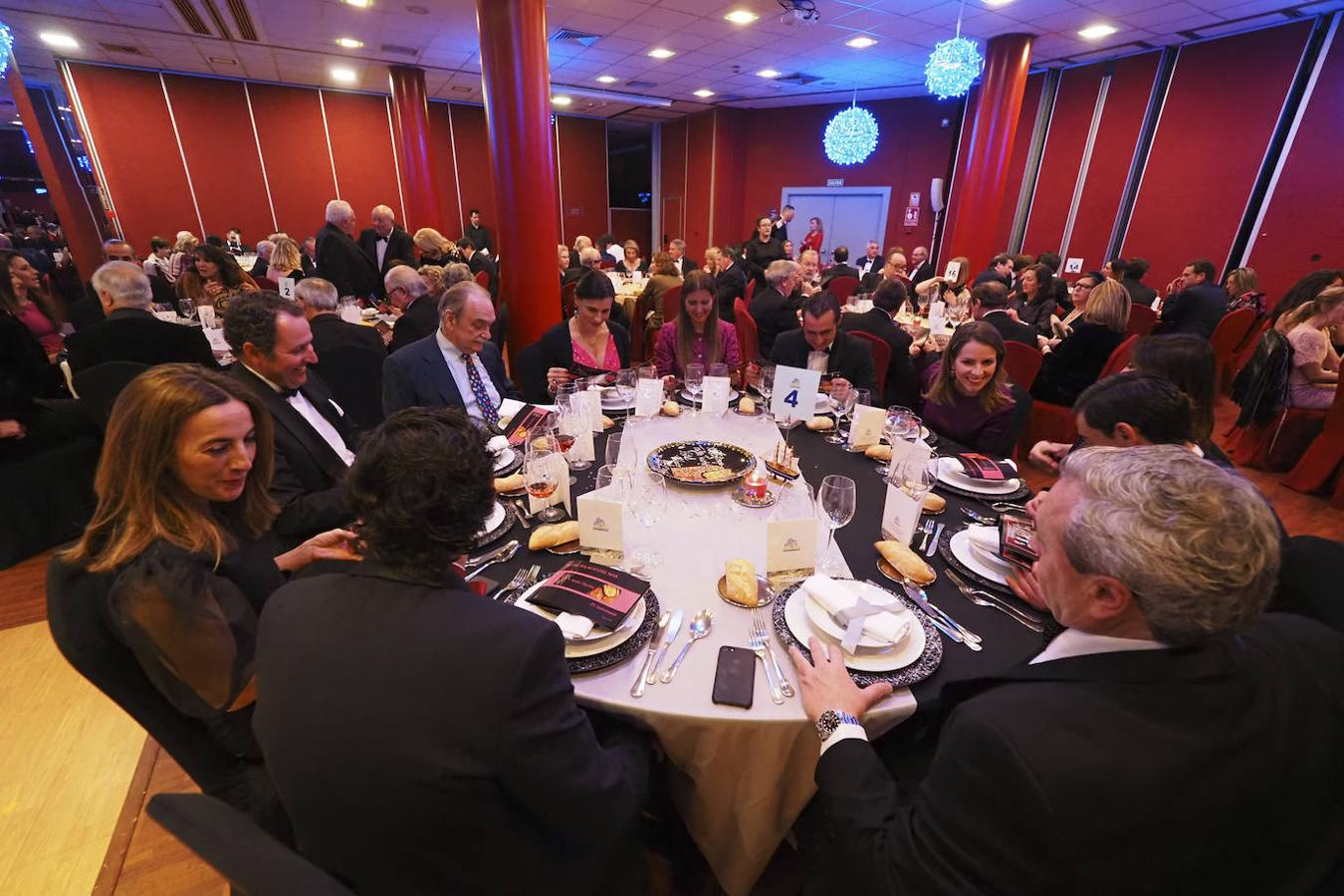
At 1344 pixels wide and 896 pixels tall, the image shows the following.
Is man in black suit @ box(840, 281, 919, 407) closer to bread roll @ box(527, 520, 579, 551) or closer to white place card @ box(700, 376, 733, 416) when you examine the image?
white place card @ box(700, 376, 733, 416)

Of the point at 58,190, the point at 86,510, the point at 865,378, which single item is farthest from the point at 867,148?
the point at 58,190

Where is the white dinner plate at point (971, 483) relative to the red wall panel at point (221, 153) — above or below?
below

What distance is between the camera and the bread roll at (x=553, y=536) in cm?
168

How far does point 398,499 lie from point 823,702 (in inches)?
37.1

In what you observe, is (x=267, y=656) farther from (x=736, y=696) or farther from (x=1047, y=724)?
(x=1047, y=724)

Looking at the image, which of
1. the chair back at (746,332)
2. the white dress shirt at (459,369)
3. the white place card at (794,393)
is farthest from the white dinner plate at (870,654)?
the chair back at (746,332)

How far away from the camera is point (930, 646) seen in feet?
4.40

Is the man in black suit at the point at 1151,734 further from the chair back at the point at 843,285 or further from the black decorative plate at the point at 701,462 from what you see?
the chair back at the point at 843,285

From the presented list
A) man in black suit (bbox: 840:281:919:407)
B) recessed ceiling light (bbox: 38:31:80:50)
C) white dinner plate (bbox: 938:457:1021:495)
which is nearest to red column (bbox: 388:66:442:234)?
recessed ceiling light (bbox: 38:31:80:50)

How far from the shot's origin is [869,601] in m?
1.42

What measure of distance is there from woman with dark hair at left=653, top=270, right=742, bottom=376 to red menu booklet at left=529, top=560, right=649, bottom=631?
2192 mm

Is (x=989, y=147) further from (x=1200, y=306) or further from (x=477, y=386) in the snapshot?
(x=477, y=386)

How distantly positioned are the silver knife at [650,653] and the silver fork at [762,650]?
8.2 inches

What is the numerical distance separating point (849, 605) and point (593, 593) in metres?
0.62
